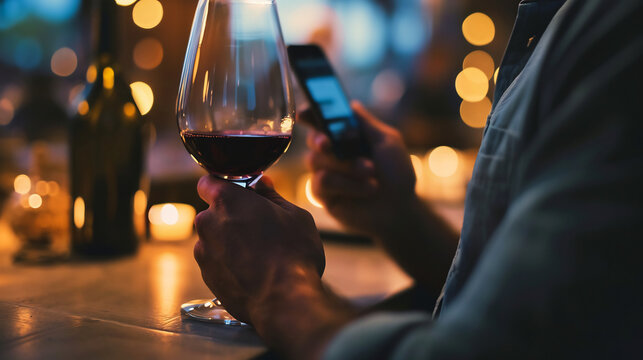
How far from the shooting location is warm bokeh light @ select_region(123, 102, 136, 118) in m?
1.11

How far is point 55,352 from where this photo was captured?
59cm

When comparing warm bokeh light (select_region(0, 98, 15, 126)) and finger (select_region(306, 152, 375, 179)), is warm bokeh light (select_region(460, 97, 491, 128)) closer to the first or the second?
warm bokeh light (select_region(0, 98, 15, 126))

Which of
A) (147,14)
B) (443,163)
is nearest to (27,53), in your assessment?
(147,14)

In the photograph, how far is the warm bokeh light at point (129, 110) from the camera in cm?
111

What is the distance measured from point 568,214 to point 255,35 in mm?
432

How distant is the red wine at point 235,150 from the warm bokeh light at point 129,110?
Result: 1.45 ft

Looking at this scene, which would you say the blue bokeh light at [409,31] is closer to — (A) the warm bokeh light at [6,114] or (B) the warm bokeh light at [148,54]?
(B) the warm bokeh light at [148,54]

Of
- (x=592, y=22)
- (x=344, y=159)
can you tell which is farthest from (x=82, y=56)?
(x=592, y=22)

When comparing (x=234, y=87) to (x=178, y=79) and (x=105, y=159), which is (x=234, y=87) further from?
(x=178, y=79)

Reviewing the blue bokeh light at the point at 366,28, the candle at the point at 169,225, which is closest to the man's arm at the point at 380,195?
the candle at the point at 169,225

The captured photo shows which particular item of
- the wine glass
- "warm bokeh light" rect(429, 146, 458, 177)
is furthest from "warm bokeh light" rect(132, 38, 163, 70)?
the wine glass

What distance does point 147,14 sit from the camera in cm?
501

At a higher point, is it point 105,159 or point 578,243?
point 578,243

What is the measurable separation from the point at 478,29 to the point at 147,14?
381 centimetres
